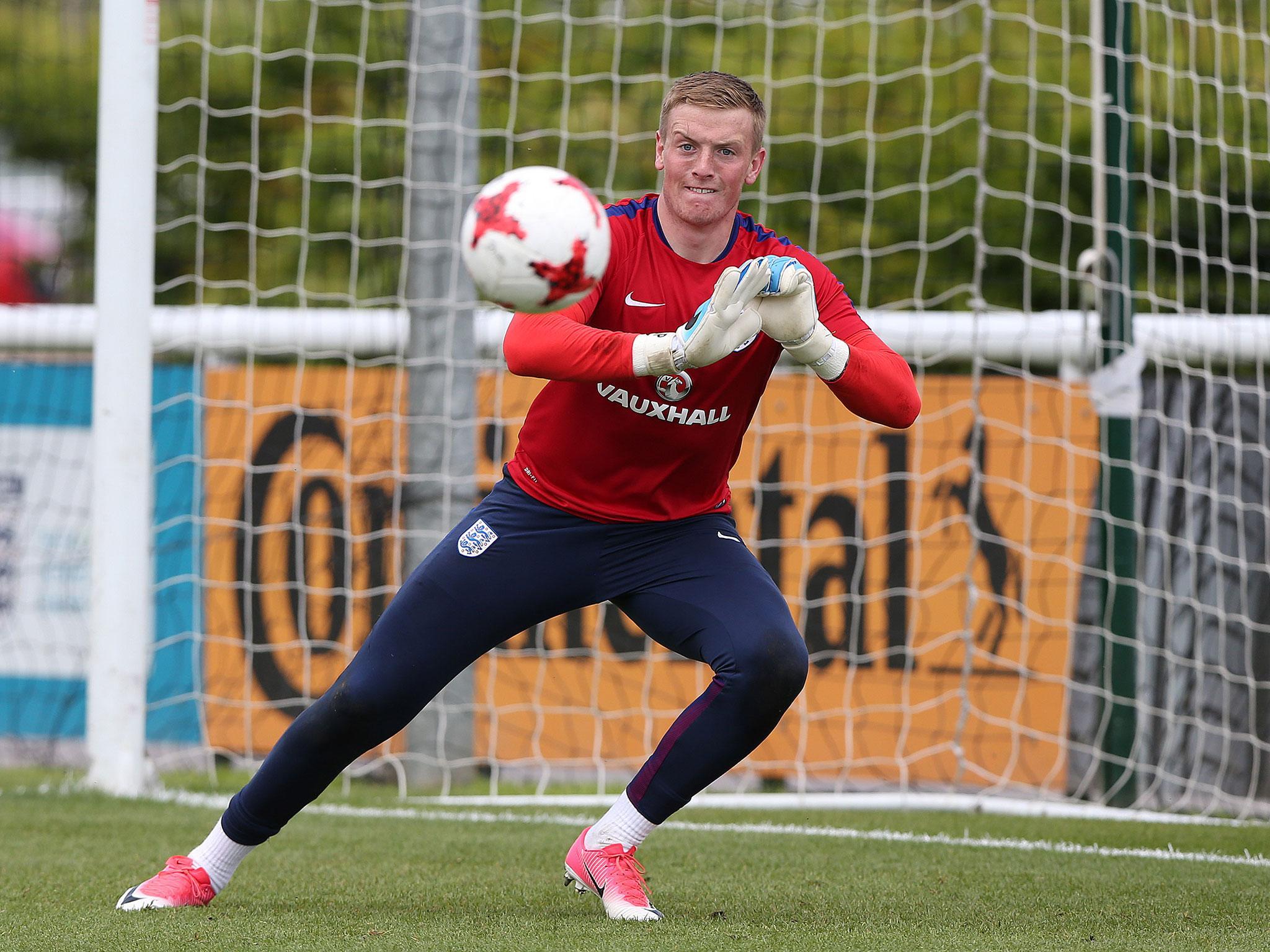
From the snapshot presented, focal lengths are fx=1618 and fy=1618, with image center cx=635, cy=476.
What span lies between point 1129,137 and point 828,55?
116 inches

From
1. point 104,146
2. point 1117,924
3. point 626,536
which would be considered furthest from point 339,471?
point 1117,924

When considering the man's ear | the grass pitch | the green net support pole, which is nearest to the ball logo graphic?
the man's ear

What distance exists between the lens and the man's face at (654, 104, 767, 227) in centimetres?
373

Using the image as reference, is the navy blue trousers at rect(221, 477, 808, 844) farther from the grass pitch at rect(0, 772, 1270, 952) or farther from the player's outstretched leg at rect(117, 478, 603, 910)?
the grass pitch at rect(0, 772, 1270, 952)

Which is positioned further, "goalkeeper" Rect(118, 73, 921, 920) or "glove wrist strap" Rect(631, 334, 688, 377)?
"goalkeeper" Rect(118, 73, 921, 920)

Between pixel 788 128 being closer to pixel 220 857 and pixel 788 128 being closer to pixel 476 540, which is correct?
pixel 476 540

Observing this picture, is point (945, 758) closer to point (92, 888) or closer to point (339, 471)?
point (339, 471)

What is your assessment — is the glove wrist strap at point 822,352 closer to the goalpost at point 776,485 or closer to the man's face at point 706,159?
the man's face at point 706,159

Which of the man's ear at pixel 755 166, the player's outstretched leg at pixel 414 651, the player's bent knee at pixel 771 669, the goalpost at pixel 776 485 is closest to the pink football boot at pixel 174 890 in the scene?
the player's outstretched leg at pixel 414 651

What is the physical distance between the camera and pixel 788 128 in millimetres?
11109

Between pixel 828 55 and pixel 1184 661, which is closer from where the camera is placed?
pixel 1184 661

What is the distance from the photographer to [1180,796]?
20.8 ft

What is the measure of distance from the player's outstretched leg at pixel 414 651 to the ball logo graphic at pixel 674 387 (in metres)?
0.38

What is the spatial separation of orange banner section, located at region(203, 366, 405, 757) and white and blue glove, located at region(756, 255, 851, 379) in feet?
12.3
